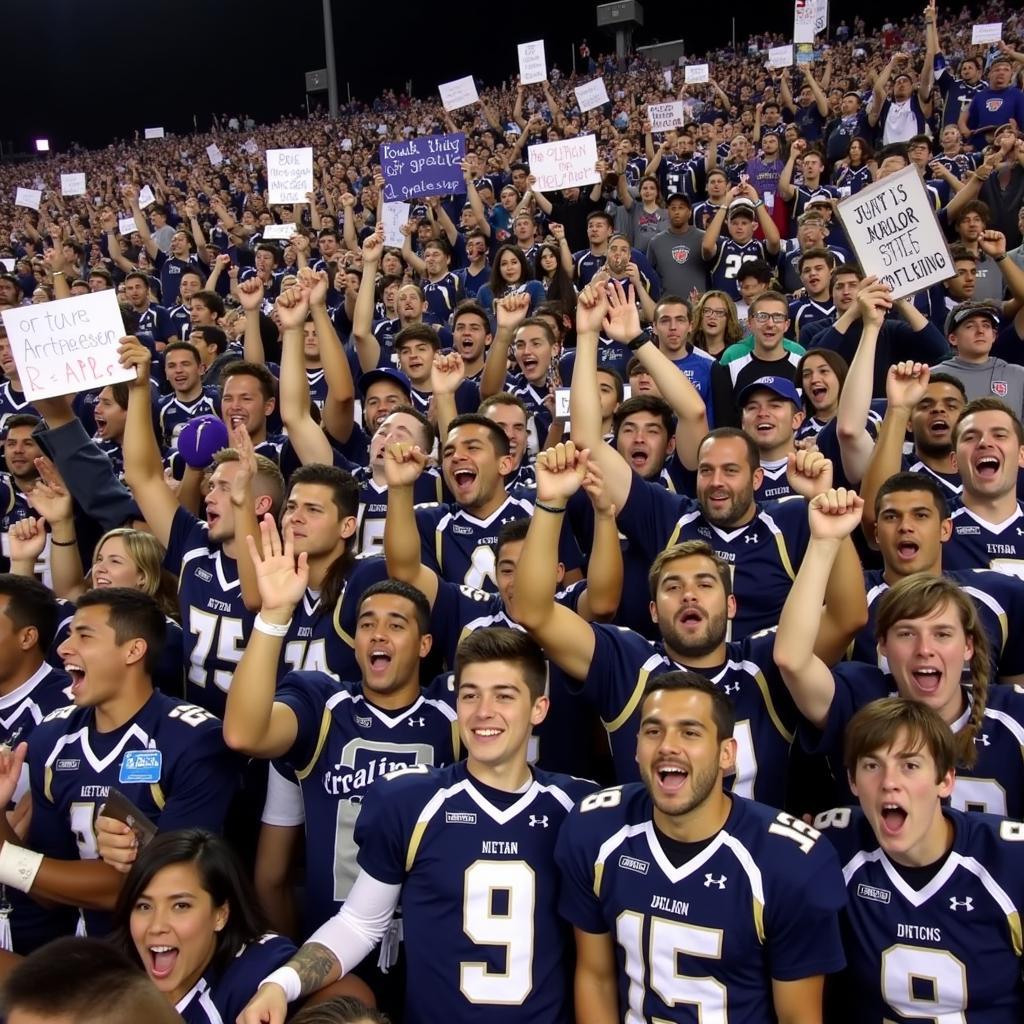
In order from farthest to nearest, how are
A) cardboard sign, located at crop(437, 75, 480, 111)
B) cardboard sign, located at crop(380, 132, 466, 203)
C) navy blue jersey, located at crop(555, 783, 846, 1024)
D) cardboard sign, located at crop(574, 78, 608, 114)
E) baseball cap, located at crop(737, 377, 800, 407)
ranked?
cardboard sign, located at crop(437, 75, 480, 111) < cardboard sign, located at crop(574, 78, 608, 114) < cardboard sign, located at crop(380, 132, 466, 203) < baseball cap, located at crop(737, 377, 800, 407) < navy blue jersey, located at crop(555, 783, 846, 1024)

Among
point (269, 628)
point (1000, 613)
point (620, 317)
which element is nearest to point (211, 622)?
point (269, 628)

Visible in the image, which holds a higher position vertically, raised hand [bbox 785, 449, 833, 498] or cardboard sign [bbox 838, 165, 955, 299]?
cardboard sign [bbox 838, 165, 955, 299]

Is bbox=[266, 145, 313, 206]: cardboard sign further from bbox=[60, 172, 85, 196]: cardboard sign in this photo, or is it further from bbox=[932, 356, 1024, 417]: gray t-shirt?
bbox=[932, 356, 1024, 417]: gray t-shirt

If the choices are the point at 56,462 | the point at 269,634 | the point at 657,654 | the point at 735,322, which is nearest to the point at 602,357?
the point at 735,322

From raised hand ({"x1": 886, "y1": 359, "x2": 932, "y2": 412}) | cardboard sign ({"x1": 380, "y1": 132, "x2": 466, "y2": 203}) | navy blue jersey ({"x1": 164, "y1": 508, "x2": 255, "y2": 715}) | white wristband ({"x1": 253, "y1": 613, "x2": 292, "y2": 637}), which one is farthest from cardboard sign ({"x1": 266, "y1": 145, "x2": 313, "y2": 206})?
white wristband ({"x1": 253, "y1": 613, "x2": 292, "y2": 637})

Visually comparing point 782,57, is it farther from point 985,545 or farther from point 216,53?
point 216,53

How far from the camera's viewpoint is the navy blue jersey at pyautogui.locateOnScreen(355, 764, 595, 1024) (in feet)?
9.14

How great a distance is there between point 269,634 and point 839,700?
1.74 metres

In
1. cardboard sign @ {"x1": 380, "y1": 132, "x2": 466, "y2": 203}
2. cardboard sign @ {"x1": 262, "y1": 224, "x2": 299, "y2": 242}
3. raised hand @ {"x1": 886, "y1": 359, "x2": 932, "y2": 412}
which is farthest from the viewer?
cardboard sign @ {"x1": 262, "y1": 224, "x2": 299, "y2": 242}

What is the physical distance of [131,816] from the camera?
9.70 ft

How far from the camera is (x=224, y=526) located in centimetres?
431

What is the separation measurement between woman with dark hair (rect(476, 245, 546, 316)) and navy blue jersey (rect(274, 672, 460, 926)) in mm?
5694

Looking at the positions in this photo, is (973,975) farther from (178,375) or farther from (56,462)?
(178,375)

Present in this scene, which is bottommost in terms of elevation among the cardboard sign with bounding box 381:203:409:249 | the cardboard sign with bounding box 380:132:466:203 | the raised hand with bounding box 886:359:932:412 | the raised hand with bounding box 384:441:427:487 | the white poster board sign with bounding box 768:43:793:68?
the raised hand with bounding box 384:441:427:487
